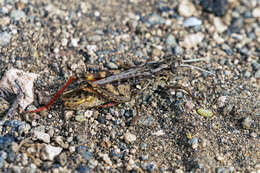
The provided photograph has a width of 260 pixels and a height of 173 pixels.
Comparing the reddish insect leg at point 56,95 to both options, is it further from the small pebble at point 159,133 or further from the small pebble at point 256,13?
the small pebble at point 256,13

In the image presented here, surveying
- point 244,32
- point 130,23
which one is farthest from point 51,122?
point 244,32

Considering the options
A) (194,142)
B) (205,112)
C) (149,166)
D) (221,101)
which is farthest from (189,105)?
(149,166)

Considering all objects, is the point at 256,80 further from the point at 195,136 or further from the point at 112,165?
the point at 112,165

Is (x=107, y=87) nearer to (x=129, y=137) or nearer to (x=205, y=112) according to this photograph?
(x=129, y=137)

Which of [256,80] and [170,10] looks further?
[170,10]

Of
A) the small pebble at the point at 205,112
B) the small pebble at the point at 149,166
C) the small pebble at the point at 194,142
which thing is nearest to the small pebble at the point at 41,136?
the small pebble at the point at 149,166

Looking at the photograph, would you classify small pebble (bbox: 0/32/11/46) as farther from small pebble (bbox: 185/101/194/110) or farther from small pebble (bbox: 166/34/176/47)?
small pebble (bbox: 185/101/194/110)

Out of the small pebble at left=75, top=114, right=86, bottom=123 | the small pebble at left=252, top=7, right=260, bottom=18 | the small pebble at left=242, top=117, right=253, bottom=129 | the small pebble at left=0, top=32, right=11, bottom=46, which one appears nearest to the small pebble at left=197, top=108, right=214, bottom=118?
the small pebble at left=242, top=117, right=253, bottom=129
